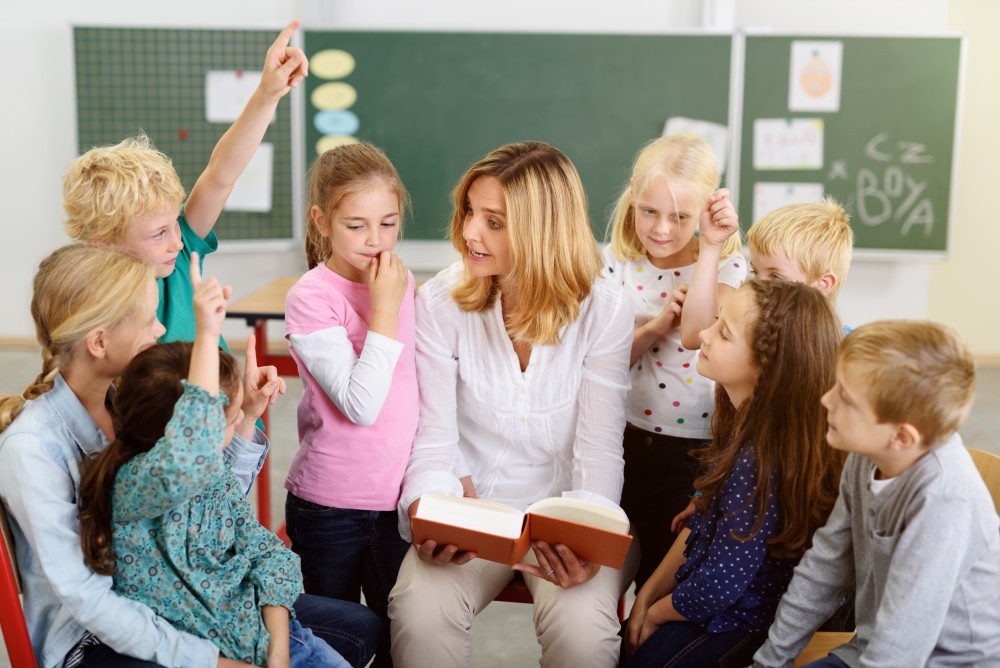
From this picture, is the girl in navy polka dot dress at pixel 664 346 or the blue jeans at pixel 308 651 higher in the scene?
the girl in navy polka dot dress at pixel 664 346

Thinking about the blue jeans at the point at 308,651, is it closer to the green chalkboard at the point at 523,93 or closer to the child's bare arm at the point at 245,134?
the child's bare arm at the point at 245,134

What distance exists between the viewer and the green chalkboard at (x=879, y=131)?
469 cm

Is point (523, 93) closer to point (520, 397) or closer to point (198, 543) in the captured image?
point (520, 397)

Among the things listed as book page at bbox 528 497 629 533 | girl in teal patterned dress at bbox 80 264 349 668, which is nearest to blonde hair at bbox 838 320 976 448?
book page at bbox 528 497 629 533

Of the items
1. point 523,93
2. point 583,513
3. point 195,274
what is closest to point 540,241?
point 583,513

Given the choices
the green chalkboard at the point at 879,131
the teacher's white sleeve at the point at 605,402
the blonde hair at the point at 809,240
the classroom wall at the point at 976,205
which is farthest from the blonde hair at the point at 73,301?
the classroom wall at the point at 976,205

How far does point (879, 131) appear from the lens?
4.78m

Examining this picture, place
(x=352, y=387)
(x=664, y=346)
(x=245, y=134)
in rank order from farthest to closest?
(x=664, y=346), (x=245, y=134), (x=352, y=387)

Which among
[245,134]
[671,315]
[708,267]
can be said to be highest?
[245,134]

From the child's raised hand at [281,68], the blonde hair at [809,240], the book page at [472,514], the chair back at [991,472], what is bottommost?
the book page at [472,514]

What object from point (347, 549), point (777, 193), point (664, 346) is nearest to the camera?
point (347, 549)

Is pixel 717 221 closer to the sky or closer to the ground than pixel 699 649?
closer to the sky

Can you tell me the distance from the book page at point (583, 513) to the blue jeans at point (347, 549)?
384mm

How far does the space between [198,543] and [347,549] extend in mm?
439
